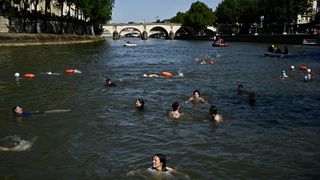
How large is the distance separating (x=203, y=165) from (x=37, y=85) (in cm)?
1692

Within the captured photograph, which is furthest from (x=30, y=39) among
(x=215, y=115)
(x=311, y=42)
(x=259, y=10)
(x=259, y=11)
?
(x=259, y=11)

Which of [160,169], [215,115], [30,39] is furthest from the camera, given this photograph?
[30,39]

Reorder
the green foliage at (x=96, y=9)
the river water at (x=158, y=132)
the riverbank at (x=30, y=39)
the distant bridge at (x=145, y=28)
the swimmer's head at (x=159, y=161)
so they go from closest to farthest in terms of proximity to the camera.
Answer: the swimmer's head at (x=159, y=161), the river water at (x=158, y=132), the riverbank at (x=30, y=39), the green foliage at (x=96, y=9), the distant bridge at (x=145, y=28)

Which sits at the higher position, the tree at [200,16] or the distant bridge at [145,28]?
the tree at [200,16]

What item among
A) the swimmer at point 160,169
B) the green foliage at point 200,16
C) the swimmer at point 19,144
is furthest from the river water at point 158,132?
the green foliage at point 200,16

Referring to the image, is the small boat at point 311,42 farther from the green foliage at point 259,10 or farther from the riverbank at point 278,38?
the green foliage at point 259,10

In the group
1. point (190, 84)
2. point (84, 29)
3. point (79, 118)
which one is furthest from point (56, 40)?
point (79, 118)

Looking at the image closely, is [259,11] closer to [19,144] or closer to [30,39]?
[30,39]

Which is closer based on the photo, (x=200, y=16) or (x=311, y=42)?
(x=311, y=42)

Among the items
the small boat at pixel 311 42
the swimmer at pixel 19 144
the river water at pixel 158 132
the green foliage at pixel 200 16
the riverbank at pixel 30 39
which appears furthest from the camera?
the green foliage at pixel 200 16

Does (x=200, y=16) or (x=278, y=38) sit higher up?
(x=200, y=16)

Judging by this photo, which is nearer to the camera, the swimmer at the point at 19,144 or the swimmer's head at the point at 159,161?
the swimmer's head at the point at 159,161

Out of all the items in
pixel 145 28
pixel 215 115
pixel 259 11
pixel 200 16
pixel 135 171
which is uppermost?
pixel 259 11

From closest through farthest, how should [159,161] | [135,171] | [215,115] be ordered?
[159,161]
[135,171]
[215,115]
